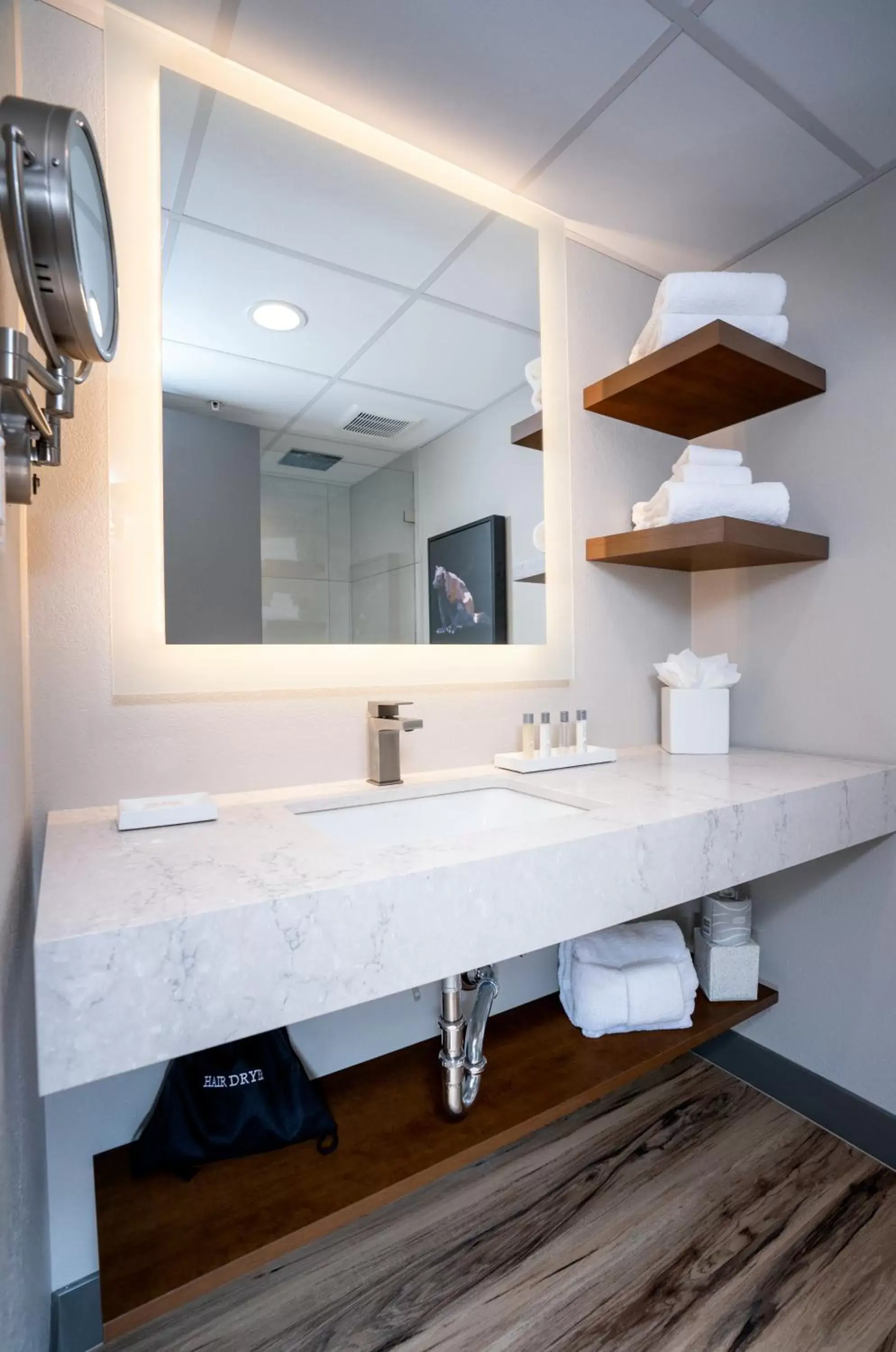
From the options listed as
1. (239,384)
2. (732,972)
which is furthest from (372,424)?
(732,972)

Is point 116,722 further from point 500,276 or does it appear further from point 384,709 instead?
point 500,276

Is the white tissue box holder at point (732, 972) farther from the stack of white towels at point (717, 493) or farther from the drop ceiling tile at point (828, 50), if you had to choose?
the drop ceiling tile at point (828, 50)

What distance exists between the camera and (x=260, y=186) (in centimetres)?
129

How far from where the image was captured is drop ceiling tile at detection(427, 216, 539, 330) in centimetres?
154

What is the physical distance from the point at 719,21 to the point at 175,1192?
2156 millimetres

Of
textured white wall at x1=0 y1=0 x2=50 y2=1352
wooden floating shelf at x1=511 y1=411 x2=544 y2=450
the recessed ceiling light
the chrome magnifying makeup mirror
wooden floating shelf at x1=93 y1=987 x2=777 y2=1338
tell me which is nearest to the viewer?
the chrome magnifying makeup mirror

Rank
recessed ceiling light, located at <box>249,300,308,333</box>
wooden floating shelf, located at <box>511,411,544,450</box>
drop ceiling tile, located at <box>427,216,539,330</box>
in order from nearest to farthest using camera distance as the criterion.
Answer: recessed ceiling light, located at <box>249,300,308,333</box> → drop ceiling tile, located at <box>427,216,539,330</box> → wooden floating shelf, located at <box>511,411,544,450</box>

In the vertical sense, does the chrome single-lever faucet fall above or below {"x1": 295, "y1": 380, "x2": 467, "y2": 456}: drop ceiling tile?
below

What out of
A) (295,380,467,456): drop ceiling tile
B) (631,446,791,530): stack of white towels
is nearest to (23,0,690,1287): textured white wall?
(631,446,791,530): stack of white towels

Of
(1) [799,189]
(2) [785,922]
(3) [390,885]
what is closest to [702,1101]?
(2) [785,922]

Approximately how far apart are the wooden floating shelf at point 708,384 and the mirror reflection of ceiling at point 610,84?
0.38 metres

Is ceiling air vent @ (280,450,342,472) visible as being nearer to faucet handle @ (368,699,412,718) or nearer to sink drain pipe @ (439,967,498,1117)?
faucet handle @ (368,699,412,718)

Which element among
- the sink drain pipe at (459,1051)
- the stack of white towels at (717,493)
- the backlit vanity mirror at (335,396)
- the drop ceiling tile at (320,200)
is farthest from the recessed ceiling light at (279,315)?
the sink drain pipe at (459,1051)

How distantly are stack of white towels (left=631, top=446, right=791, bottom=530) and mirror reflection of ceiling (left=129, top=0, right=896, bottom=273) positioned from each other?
24.2 inches
